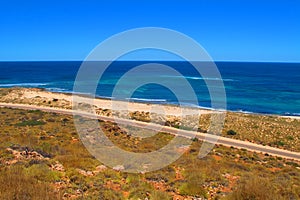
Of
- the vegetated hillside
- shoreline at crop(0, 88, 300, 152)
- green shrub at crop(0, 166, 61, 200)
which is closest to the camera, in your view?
green shrub at crop(0, 166, 61, 200)

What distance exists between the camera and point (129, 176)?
48.3 feet

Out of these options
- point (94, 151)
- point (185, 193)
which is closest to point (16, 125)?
point (94, 151)

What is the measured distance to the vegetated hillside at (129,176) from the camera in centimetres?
1104

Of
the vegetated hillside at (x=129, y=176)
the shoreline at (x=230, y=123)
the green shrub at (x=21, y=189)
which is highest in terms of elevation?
the green shrub at (x=21, y=189)

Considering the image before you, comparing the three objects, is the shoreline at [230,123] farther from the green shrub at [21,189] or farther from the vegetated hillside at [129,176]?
the green shrub at [21,189]

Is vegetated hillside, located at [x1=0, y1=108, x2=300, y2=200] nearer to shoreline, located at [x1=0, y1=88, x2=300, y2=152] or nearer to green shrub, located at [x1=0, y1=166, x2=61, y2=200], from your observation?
green shrub, located at [x1=0, y1=166, x2=61, y2=200]

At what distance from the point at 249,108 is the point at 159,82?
56.2 m

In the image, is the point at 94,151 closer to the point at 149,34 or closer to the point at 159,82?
the point at 149,34

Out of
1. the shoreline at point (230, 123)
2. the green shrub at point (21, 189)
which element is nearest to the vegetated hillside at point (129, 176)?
the green shrub at point (21, 189)

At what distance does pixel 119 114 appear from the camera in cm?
4466

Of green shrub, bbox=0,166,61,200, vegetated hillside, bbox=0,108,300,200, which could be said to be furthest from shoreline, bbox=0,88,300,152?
green shrub, bbox=0,166,61,200

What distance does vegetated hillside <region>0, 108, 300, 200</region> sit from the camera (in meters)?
11.0

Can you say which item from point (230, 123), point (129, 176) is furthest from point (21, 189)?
point (230, 123)

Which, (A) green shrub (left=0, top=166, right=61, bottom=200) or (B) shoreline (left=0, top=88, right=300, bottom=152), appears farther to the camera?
(B) shoreline (left=0, top=88, right=300, bottom=152)
